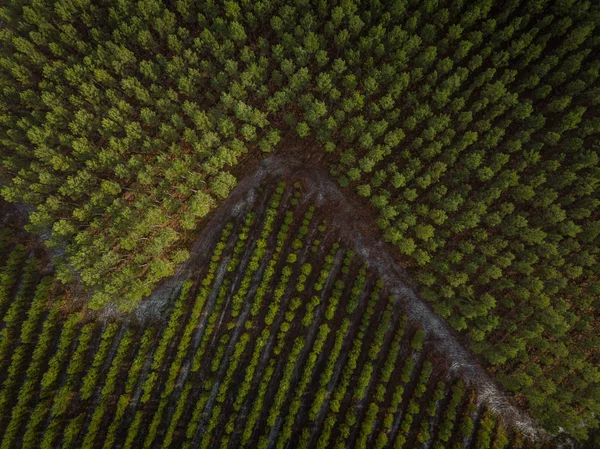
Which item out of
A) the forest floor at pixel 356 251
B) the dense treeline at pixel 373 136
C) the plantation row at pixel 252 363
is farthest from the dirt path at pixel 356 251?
the dense treeline at pixel 373 136

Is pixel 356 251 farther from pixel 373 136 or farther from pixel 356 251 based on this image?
pixel 373 136

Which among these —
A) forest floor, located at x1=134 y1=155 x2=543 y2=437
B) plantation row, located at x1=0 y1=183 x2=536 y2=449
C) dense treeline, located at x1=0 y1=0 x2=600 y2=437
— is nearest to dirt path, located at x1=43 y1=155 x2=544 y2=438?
forest floor, located at x1=134 y1=155 x2=543 y2=437

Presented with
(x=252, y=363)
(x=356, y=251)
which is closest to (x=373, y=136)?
(x=356, y=251)

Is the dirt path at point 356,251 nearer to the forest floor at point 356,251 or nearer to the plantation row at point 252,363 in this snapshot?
the forest floor at point 356,251

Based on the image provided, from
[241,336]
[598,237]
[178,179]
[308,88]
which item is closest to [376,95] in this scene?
[308,88]

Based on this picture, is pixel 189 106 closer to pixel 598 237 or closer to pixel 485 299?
pixel 485 299

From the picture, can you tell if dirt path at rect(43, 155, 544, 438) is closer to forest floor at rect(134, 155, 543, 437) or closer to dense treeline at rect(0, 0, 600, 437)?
forest floor at rect(134, 155, 543, 437)

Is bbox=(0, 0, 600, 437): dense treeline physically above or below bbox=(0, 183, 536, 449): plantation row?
above
